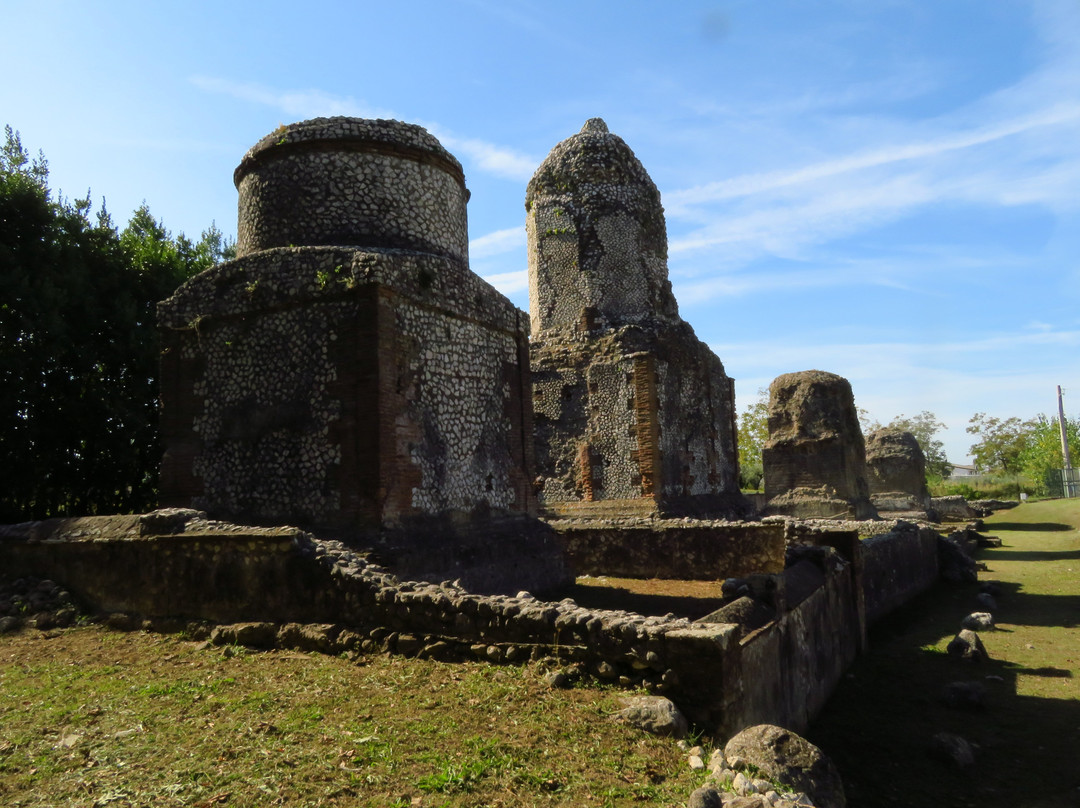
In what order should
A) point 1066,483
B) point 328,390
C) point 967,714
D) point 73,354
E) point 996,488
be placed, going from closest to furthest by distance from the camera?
point 967,714 → point 328,390 → point 73,354 → point 1066,483 → point 996,488

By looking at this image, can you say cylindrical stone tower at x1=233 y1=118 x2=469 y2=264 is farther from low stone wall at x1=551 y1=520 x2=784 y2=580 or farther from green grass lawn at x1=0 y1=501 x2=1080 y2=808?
low stone wall at x1=551 y1=520 x2=784 y2=580

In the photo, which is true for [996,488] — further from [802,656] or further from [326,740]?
[326,740]

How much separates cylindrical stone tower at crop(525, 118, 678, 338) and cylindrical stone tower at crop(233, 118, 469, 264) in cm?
867

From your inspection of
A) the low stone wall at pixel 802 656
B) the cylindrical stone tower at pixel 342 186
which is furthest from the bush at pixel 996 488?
the cylindrical stone tower at pixel 342 186

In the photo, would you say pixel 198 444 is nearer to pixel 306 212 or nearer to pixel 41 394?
pixel 306 212

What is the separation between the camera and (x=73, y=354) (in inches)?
604

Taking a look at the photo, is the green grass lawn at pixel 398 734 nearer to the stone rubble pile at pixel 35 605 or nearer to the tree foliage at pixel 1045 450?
the stone rubble pile at pixel 35 605

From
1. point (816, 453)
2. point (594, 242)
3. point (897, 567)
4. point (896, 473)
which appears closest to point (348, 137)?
point (594, 242)

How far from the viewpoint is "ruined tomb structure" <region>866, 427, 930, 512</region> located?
101 feet

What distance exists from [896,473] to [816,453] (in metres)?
8.60

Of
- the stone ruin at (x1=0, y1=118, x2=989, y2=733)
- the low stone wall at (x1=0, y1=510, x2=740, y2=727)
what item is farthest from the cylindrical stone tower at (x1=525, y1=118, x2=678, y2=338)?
the low stone wall at (x1=0, y1=510, x2=740, y2=727)

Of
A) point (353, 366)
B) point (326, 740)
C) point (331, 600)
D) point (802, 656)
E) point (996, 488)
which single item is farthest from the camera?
point (996, 488)

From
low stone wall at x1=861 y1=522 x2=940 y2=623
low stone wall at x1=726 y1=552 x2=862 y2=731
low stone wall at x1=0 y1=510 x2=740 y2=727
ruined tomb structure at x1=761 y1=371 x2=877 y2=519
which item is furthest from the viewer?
ruined tomb structure at x1=761 y1=371 x2=877 y2=519

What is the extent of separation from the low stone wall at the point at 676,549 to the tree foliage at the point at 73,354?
9.82 meters
